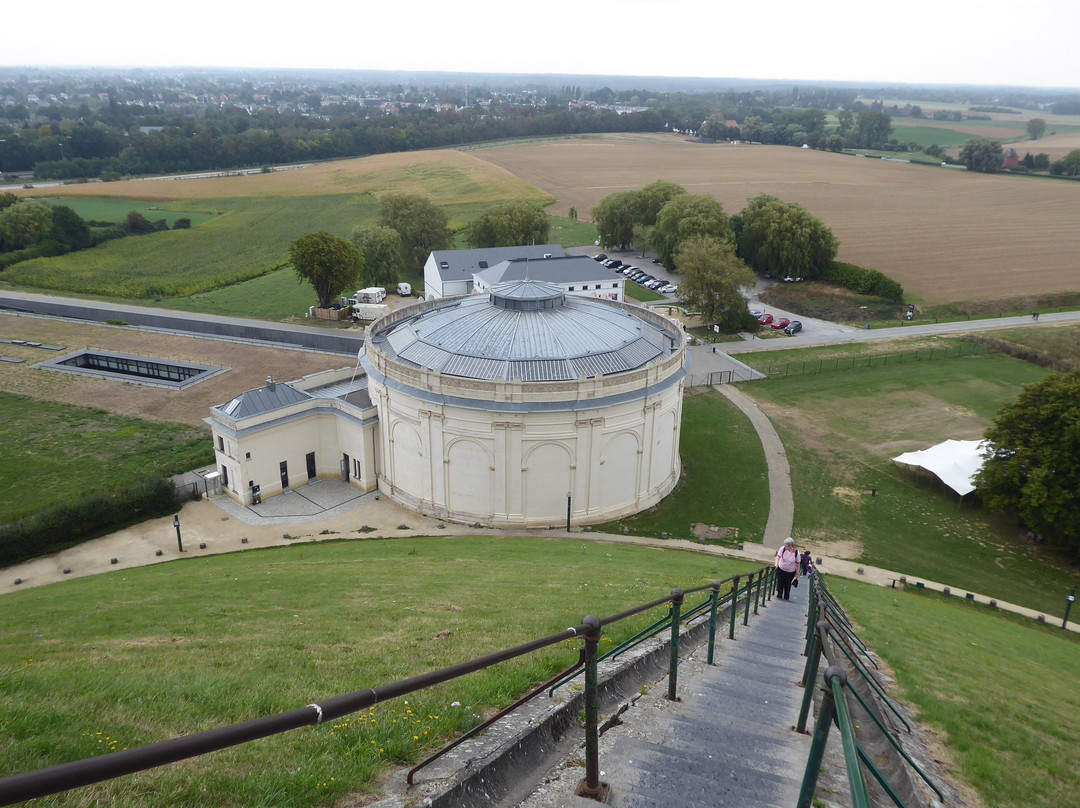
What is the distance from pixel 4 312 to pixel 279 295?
28.6m

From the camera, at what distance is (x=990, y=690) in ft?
51.3

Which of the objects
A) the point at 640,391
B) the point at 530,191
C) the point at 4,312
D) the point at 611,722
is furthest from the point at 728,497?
the point at 530,191

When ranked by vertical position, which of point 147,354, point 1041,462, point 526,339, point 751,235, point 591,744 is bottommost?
point 147,354

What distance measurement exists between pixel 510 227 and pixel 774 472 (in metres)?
61.3

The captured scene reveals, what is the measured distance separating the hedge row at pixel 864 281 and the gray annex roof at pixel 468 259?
126 feet

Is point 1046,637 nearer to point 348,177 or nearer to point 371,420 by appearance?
point 371,420

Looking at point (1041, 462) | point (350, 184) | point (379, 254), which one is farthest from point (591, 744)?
point (350, 184)

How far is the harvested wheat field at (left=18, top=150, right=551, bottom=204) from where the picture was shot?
14412cm

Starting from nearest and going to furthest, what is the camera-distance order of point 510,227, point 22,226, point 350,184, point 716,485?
1. point 716,485
2. point 510,227
3. point 22,226
4. point 350,184

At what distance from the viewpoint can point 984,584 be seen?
34844 mm

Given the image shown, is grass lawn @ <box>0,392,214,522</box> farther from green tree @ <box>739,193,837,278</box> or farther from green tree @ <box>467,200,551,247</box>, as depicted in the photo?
green tree @ <box>739,193,837,278</box>

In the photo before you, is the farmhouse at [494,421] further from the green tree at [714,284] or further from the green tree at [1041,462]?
the green tree at [714,284]

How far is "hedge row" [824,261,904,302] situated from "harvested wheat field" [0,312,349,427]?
62.5 meters

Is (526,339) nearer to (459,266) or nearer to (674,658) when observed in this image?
(674,658)
